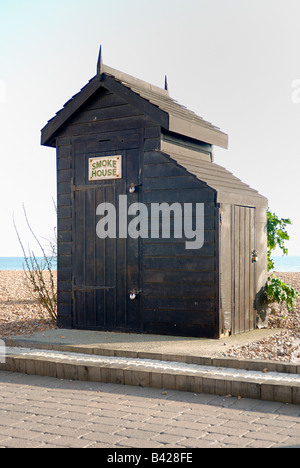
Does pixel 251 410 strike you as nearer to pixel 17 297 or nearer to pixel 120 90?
pixel 120 90

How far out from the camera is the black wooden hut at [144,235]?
27.5ft

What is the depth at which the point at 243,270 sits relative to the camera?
9086 mm

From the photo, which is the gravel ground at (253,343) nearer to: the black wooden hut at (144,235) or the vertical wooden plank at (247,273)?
the vertical wooden plank at (247,273)

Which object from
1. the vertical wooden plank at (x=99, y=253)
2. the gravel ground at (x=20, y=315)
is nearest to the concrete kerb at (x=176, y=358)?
the gravel ground at (x=20, y=315)

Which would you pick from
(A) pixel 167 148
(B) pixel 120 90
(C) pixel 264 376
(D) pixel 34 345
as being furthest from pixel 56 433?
(B) pixel 120 90

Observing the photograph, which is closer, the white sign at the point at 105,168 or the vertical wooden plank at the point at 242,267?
the vertical wooden plank at the point at 242,267

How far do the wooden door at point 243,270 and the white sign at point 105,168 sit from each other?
2028 millimetres

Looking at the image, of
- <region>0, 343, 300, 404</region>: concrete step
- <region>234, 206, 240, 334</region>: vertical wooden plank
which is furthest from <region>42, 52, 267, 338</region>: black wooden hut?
<region>0, 343, 300, 404</region>: concrete step

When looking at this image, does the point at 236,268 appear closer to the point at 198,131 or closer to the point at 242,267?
the point at 242,267

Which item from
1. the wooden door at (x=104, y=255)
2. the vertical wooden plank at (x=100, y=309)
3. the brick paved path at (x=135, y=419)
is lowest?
the brick paved path at (x=135, y=419)

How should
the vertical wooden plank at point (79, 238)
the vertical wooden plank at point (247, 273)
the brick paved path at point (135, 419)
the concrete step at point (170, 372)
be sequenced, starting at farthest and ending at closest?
the vertical wooden plank at point (79, 238), the vertical wooden plank at point (247, 273), the concrete step at point (170, 372), the brick paved path at point (135, 419)

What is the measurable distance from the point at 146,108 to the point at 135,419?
5343 millimetres

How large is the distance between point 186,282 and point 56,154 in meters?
3.53

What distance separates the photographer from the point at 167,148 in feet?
29.6
